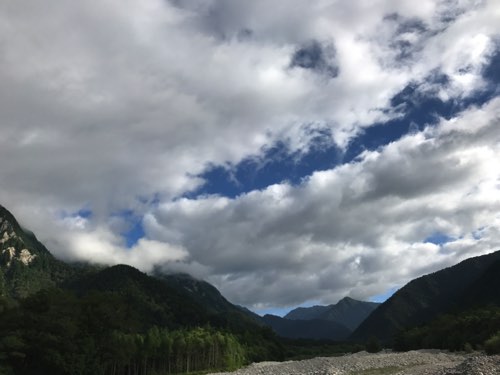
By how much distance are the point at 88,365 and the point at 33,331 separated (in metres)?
15.8

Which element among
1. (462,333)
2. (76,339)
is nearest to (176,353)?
(76,339)

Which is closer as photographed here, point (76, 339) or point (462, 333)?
point (76, 339)

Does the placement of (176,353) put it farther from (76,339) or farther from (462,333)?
(462,333)

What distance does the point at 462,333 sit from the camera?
11419 centimetres

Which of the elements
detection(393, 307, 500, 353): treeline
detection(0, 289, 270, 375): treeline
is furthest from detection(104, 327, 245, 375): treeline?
detection(393, 307, 500, 353): treeline

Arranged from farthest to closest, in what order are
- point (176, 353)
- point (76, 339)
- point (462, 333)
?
point (176, 353) < point (462, 333) < point (76, 339)

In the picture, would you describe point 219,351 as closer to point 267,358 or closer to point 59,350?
point 267,358

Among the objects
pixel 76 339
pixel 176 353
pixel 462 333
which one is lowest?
pixel 462 333

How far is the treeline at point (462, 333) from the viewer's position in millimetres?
100312

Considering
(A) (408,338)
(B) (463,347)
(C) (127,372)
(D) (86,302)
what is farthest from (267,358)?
(D) (86,302)

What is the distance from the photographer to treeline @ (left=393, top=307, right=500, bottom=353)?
100m

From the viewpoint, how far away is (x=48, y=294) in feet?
272

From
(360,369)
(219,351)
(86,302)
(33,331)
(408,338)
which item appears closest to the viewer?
(360,369)

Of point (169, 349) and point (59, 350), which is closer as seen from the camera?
point (59, 350)
